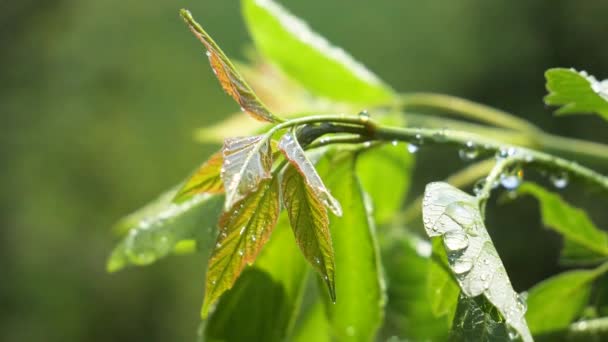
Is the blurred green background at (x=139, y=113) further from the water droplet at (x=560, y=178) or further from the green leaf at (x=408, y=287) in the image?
the water droplet at (x=560, y=178)

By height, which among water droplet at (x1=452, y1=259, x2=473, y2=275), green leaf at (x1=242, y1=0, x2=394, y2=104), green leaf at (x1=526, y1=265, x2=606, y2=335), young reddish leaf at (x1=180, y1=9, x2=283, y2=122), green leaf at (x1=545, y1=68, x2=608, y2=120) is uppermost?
green leaf at (x1=242, y1=0, x2=394, y2=104)

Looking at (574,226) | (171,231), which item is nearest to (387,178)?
(574,226)

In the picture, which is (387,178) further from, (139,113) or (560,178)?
(139,113)

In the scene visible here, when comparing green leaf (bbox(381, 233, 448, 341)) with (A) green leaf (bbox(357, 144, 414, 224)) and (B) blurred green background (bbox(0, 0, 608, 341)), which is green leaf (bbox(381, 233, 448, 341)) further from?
(B) blurred green background (bbox(0, 0, 608, 341))

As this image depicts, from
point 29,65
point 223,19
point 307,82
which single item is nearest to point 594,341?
point 307,82

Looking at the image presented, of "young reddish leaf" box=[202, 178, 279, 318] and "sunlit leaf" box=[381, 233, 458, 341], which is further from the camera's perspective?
"sunlit leaf" box=[381, 233, 458, 341]

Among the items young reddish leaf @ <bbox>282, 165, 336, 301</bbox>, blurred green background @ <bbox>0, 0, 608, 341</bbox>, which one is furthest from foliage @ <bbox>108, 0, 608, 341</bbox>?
blurred green background @ <bbox>0, 0, 608, 341</bbox>

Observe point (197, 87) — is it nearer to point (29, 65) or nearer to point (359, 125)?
point (29, 65)
